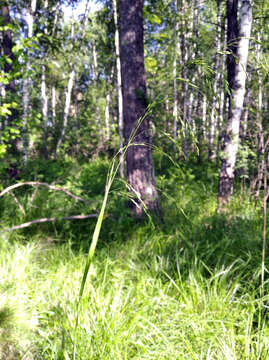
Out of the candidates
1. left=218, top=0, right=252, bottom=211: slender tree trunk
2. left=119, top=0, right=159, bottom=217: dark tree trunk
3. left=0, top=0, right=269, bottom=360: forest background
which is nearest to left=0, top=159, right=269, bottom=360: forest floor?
left=0, top=0, right=269, bottom=360: forest background

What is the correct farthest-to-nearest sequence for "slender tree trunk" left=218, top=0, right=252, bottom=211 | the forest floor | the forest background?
"slender tree trunk" left=218, top=0, right=252, bottom=211
the forest floor
the forest background

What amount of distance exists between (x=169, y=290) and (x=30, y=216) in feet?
7.20

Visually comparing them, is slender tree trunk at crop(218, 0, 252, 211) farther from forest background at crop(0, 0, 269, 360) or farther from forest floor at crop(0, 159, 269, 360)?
forest floor at crop(0, 159, 269, 360)

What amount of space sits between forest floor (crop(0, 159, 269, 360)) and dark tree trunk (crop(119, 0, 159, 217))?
0.54 meters

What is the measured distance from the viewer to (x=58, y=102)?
19.4m

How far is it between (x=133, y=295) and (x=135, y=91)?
2.57 meters

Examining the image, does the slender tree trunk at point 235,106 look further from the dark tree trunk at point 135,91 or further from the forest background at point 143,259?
the dark tree trunk at point 135,91

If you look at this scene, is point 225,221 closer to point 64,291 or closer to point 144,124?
point 144,124

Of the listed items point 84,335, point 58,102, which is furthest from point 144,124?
point 58,102

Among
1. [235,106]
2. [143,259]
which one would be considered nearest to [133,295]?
[143,259]

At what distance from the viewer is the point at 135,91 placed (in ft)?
10.7

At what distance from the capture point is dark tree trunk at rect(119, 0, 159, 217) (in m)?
3.23

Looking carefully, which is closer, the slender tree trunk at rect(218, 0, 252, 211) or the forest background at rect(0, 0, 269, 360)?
the forest background at rect(0, 0, 269, 360)

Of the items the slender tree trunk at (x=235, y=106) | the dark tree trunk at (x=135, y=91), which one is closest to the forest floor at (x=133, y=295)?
the dark tree trunk at (x=135, y=91)
